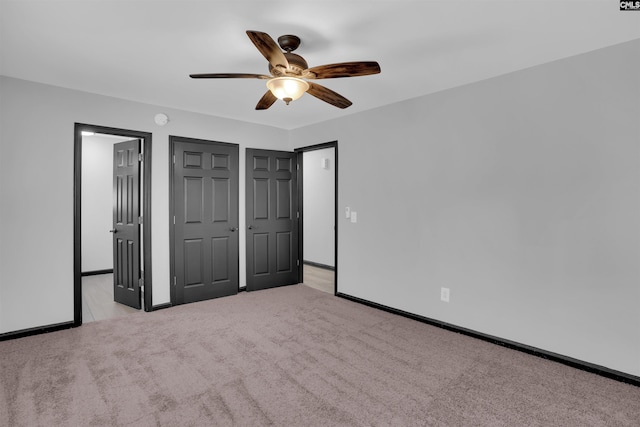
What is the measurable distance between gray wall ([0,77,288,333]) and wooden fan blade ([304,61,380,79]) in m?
2.72

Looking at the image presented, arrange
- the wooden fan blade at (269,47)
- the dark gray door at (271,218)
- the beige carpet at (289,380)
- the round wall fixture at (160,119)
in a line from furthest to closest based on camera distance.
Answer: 1. the dark gray door at (271,218)
2. the round wall fixture at (160,119)
3. the beige carpet at (289,380)
4. the wooden fan blade at (269,47)

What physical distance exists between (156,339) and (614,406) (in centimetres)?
361

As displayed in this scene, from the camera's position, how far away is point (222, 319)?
362cm

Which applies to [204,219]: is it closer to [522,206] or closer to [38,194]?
[38,194]

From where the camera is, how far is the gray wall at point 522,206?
2.43 metres

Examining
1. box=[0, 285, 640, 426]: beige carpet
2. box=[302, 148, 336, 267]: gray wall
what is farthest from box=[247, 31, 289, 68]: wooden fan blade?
box=[302, 148, 336, 267]: gray wall

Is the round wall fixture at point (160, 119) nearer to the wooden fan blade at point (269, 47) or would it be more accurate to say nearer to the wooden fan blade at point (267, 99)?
the wooden fan blade at point (267, 99)

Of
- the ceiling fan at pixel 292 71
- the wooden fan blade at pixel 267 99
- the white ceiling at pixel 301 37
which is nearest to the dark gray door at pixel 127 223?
the white ceiling at pixel 301 37

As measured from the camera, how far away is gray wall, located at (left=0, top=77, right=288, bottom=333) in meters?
3.08

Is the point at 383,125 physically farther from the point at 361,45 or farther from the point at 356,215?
the point at 361,45

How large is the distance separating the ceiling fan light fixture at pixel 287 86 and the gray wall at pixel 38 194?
242 cm

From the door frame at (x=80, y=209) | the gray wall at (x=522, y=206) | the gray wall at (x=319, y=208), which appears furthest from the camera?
the gray wall at (x=319, y=208)

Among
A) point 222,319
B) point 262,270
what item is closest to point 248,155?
point 262,270

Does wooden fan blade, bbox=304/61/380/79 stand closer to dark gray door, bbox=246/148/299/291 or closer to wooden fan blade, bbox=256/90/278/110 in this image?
wooden fan blade, bbox=256/90/278/110
